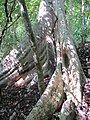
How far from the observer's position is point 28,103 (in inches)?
202

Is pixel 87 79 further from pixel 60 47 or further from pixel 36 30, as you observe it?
pixel 36 30

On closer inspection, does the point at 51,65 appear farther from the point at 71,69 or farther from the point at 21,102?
the point at 21,102

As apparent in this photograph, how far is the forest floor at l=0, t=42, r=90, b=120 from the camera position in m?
4.42

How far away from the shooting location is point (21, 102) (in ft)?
17.1

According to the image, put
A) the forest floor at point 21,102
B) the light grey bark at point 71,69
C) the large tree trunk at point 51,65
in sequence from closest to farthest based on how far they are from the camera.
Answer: the large tree trunk at point 51,65
the forest floor at point 21,102
the light grey bark at point 71,69

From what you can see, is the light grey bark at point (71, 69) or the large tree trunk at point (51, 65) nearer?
the large tree trunk at point (51, 65)

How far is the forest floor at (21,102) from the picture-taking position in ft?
14.5

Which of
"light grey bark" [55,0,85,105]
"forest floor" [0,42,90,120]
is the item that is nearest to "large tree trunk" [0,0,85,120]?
"light grey bark" [55,0,85,105]

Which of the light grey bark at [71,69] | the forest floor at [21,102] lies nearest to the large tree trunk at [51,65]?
the light grey bark at [71,69]

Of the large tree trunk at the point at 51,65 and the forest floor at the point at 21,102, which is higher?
the large tree trunk at the point at 51,65

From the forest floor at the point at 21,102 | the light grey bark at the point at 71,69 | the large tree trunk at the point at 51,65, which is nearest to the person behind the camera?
the large tree trunk at the point at 51,65

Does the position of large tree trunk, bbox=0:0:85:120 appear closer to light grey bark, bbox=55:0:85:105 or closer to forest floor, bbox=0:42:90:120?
light grey bark, bbox=55:0:85:105

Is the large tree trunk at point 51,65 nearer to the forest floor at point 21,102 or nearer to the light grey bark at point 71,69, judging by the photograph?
the light grey bark at point 71,69

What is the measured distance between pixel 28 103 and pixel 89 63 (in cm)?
215
